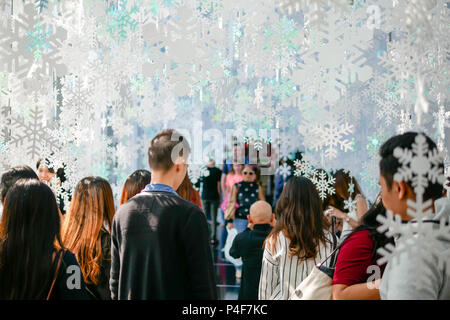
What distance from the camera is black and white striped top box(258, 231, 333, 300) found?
267cm

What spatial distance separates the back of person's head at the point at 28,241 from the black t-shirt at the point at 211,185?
581 cm

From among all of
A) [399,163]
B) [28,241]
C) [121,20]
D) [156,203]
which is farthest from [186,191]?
[399,163]

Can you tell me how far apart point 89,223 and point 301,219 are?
116 centimetres

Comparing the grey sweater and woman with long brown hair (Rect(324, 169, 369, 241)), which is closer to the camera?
the grey sweater

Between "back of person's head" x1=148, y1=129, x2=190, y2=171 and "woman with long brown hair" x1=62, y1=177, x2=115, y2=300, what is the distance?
70cm

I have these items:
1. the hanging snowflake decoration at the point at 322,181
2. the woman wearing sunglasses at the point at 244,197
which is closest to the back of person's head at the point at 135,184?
the hanging snowflake decoration at the point at 322,181

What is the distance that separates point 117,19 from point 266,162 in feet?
4.33

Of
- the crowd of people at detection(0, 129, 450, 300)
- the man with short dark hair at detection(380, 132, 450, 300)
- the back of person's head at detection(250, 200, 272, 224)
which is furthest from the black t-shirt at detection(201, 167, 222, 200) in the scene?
the man with short dark hair at detection(380, 132, 450, 300)

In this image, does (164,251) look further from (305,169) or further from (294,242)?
(305,169)

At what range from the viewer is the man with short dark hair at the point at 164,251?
1.88 m

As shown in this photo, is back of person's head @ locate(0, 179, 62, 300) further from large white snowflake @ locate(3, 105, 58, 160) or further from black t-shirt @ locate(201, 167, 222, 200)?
black t-shirt @ locate(201, 167, 222, 200)

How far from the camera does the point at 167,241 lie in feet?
6.20
